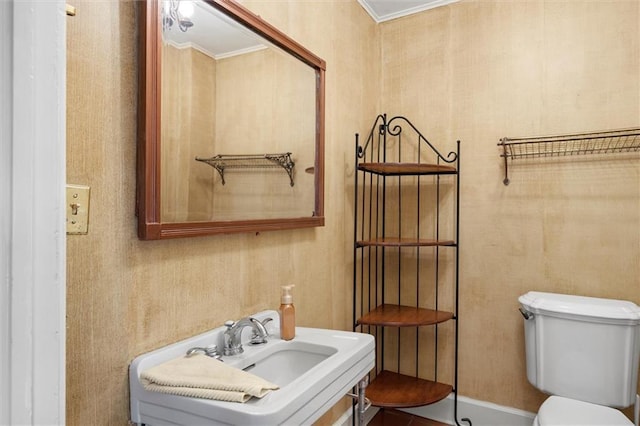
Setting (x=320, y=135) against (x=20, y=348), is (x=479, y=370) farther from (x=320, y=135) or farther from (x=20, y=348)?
(x=20, y=348)

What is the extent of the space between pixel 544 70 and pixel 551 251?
3.10ft

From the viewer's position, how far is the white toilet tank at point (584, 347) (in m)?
1.66

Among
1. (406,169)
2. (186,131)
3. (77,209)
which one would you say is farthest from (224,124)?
(406,169)

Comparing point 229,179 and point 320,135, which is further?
point 320,135

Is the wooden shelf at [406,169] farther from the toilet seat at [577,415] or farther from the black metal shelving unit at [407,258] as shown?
the toilet seat at [577,415]

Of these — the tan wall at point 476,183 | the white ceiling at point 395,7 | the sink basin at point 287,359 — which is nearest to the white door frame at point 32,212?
the tan wall at point 476,183

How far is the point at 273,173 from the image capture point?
152cm

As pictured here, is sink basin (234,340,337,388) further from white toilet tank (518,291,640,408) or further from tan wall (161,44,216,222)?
white toilet tank (518,291,640,408)

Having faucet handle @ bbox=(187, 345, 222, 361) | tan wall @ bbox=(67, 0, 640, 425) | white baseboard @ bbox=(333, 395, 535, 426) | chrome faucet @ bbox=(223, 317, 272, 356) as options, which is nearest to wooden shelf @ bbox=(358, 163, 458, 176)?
tan wall @ bbox=(67, 0, 640, 425)

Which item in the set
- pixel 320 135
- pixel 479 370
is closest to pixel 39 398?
pixel 320 135

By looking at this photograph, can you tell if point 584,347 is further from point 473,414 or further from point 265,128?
point 265,128

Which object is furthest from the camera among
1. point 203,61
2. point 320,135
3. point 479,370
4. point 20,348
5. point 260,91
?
point 479,370

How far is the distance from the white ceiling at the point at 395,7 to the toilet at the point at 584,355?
1761mm

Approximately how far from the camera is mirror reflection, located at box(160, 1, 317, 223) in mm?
1083
